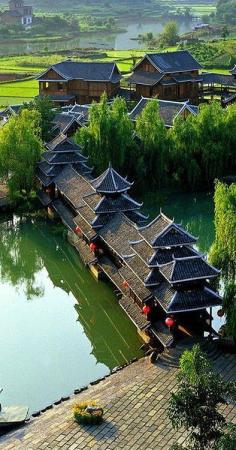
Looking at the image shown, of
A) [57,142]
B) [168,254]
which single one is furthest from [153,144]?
[168,254]

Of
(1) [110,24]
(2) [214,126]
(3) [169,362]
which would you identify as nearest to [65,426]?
(3) [169,362]

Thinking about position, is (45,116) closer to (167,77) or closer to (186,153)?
(186,153)

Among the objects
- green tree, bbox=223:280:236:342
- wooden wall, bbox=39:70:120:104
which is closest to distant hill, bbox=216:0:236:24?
wooden wall, bbox=39:70:120:104

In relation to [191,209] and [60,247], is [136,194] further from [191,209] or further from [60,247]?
[60,247]

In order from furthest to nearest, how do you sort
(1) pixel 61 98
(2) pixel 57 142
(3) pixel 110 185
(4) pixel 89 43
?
(4) pixel 89 43, (1) pixel 61 98, (2) pixel 57 142, (3) pixel 110 185

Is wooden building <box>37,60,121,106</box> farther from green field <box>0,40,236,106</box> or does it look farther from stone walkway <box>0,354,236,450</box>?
stone walkway <box>0,354,236,450</box>

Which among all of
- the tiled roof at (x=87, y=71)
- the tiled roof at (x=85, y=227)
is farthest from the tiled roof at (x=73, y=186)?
the tiled roof at (x=87, y=71)
